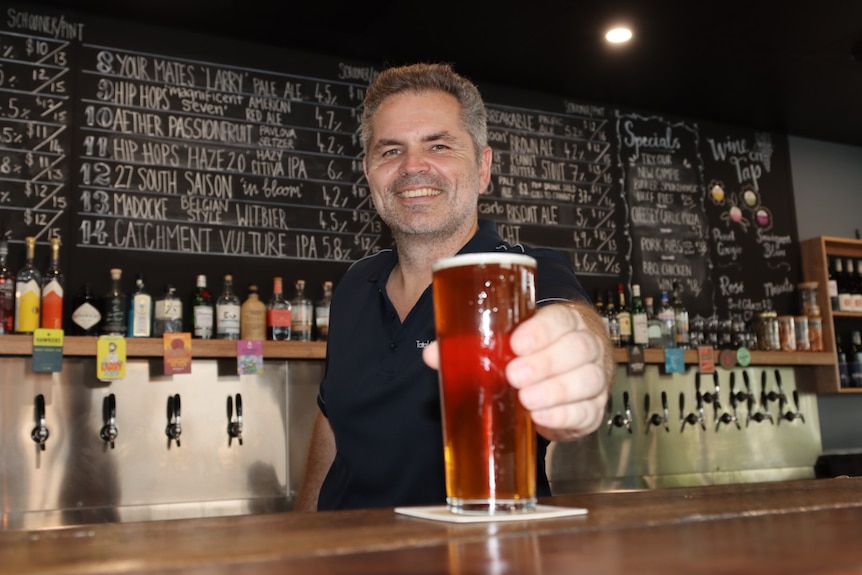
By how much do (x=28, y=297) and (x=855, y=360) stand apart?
437cm

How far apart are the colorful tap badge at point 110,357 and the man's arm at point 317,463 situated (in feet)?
4.82

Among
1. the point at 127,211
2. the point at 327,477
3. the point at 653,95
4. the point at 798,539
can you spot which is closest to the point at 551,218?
the point at 653,95

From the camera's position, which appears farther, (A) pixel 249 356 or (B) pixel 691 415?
(B) pixel 691 415

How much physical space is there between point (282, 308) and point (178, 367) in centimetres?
57

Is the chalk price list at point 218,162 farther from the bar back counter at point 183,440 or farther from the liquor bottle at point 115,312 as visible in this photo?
the bar back counter at point 183,440

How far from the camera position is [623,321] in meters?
4.17

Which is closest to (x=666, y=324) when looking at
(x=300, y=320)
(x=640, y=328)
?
(x=640, y=328)

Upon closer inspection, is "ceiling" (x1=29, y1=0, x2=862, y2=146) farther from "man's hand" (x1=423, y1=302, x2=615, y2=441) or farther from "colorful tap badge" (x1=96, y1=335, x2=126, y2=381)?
"man's hand" (x1=423, y1=302, x2=615, y2=441)

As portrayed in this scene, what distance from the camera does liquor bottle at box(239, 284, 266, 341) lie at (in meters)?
3.38

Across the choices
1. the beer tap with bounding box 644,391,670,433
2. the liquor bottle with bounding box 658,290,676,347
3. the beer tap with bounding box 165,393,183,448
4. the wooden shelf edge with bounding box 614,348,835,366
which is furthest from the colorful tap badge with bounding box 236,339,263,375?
the liquor bottle with bounding box 658,290,676,347

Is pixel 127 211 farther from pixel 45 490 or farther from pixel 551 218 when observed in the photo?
pixel 551 218

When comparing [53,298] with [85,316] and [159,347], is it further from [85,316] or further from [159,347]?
[159,347]

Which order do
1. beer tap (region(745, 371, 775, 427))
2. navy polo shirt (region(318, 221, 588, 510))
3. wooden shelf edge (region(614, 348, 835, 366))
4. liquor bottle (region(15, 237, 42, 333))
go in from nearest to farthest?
navy polo shirt (region(318, 221, 588, 510)), liquor bottle (region(15, 237, 42, 333)), wooden shelf edge (region(614, 348, 835, 366)), beer tap (region(745, 371, 775, 427))

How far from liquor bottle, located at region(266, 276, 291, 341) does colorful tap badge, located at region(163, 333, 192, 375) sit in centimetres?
44
